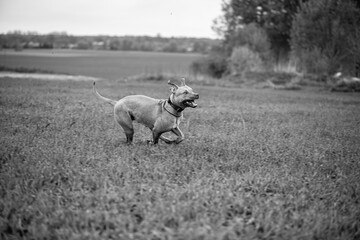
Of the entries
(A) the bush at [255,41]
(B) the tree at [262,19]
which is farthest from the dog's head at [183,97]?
(B) the tree at [262,19]

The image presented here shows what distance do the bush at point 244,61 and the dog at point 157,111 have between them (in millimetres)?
32984

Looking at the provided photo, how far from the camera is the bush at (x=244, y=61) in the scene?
3953 cm

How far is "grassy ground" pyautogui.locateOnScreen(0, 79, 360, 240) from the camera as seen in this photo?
401cm

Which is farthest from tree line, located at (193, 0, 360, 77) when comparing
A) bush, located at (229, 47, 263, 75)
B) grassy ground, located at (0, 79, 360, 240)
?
grassy ground, located at (0, 79, 360, 240)

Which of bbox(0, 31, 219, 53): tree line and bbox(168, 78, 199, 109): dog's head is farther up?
bbox(0, 31, 219, 53): tree line

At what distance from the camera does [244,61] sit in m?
40.5

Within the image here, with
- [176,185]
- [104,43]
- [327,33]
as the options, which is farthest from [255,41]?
[104,43]

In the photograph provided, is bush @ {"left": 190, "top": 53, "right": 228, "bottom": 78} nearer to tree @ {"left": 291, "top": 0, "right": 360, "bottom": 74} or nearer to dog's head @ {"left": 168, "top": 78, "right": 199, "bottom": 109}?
tree @ {"left": 291, "top": 0, "right": 360, "bottom": 74}

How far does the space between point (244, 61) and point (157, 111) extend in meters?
35.0

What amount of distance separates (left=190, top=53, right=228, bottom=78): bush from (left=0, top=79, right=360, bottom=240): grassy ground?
37.3 metres

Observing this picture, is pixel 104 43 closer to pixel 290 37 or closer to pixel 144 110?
pixel 290 37

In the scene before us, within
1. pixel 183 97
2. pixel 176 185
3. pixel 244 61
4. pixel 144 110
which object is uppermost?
pixel 244 61

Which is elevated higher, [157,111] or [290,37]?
[290,37]

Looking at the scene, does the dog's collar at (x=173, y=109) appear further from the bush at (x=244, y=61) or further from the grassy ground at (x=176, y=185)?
the bush at (x=244, y=61)
